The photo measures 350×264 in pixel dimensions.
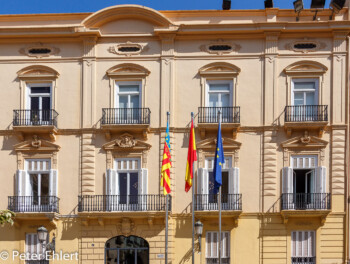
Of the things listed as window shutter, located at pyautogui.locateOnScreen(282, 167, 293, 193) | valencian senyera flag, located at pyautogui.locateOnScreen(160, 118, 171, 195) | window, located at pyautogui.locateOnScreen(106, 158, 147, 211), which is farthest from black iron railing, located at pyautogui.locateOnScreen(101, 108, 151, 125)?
window shutter, located at pyautogui.locateOnScreen(282, 167, 293, 193)

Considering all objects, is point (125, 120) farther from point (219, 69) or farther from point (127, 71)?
point (219, 69)

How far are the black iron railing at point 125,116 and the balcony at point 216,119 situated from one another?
7.77ft

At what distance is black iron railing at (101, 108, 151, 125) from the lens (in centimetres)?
3144

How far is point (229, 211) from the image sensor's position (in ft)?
98.6

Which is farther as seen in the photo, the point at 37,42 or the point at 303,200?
the point at 37,42

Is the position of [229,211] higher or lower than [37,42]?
lower

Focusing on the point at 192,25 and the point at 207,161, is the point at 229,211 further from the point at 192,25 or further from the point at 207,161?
the point at 192,25

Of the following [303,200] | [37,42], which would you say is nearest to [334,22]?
[303,200]

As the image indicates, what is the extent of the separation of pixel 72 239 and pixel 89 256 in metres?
1.07

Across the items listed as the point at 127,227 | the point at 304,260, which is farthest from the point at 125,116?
the point at 304,260

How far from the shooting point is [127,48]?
32344 millimetres

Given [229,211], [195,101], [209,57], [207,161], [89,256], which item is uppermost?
[209,57]

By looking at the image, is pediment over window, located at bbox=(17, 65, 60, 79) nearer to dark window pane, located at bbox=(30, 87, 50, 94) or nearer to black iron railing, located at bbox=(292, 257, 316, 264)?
dark window pane, located at bbox=(30, 87, 50, 94)

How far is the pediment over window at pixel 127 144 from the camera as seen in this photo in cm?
3141
